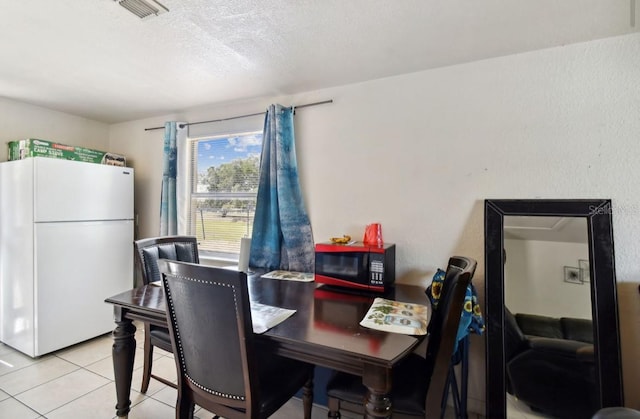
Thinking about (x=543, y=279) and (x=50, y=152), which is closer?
(x=543, y=279)

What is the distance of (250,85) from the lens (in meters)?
2.33

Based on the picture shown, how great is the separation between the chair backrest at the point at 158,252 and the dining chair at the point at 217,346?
36.0 inches

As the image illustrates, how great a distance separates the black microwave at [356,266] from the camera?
176 centimetres

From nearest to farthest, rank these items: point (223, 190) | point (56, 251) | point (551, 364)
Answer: point (551, 364) < point (56, 251) < point (223, 190)

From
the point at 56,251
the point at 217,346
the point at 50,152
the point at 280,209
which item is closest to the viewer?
Answer: the point at 217,346

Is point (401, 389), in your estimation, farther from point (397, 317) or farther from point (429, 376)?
point (397, 317)

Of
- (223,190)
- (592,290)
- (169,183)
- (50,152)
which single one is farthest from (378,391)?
(50,152)

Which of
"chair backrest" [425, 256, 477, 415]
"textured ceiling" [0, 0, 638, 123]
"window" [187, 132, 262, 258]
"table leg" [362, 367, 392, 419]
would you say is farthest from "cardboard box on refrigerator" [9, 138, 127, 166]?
"chair backrest" [425, 256, 477, 415]

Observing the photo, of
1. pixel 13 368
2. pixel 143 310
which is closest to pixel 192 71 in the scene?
pixel 143 310

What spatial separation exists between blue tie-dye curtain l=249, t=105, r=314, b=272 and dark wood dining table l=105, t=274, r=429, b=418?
1.18ft

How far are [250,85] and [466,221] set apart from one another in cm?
184

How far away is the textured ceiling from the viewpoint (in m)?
1.40

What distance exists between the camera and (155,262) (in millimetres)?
2049

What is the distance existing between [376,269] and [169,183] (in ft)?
7.41
